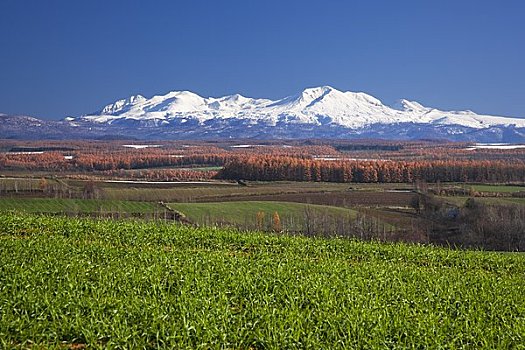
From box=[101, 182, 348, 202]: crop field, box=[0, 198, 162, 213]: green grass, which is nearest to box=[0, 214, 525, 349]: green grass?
box=[0, 198, 162, 213]: green grass

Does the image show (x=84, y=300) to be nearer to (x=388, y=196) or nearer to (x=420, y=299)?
(x=420, y=299)

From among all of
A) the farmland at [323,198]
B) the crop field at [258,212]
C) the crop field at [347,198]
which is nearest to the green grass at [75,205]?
the farmland at [323,198]

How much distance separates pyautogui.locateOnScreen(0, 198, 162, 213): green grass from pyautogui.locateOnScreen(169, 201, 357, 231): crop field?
151 inches

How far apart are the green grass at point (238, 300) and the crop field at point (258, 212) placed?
40910 millimetres

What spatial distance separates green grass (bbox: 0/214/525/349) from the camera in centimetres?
917

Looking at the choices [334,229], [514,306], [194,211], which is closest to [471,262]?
[514,306]

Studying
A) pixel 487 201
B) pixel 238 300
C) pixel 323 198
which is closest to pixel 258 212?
pixel 323 198

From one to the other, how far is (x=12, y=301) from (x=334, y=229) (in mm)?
42871

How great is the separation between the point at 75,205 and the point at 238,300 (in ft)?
172

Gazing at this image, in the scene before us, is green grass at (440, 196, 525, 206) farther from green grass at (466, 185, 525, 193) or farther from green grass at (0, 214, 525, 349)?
green grass at (0, 214, 525, 349)

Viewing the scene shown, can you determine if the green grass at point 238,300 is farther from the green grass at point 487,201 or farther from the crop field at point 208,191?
the crop field at point 208,191

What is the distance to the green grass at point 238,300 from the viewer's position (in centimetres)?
917

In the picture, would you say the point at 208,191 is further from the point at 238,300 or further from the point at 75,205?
the point at 238,300

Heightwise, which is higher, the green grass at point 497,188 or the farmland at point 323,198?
the farmland at point 323,198
